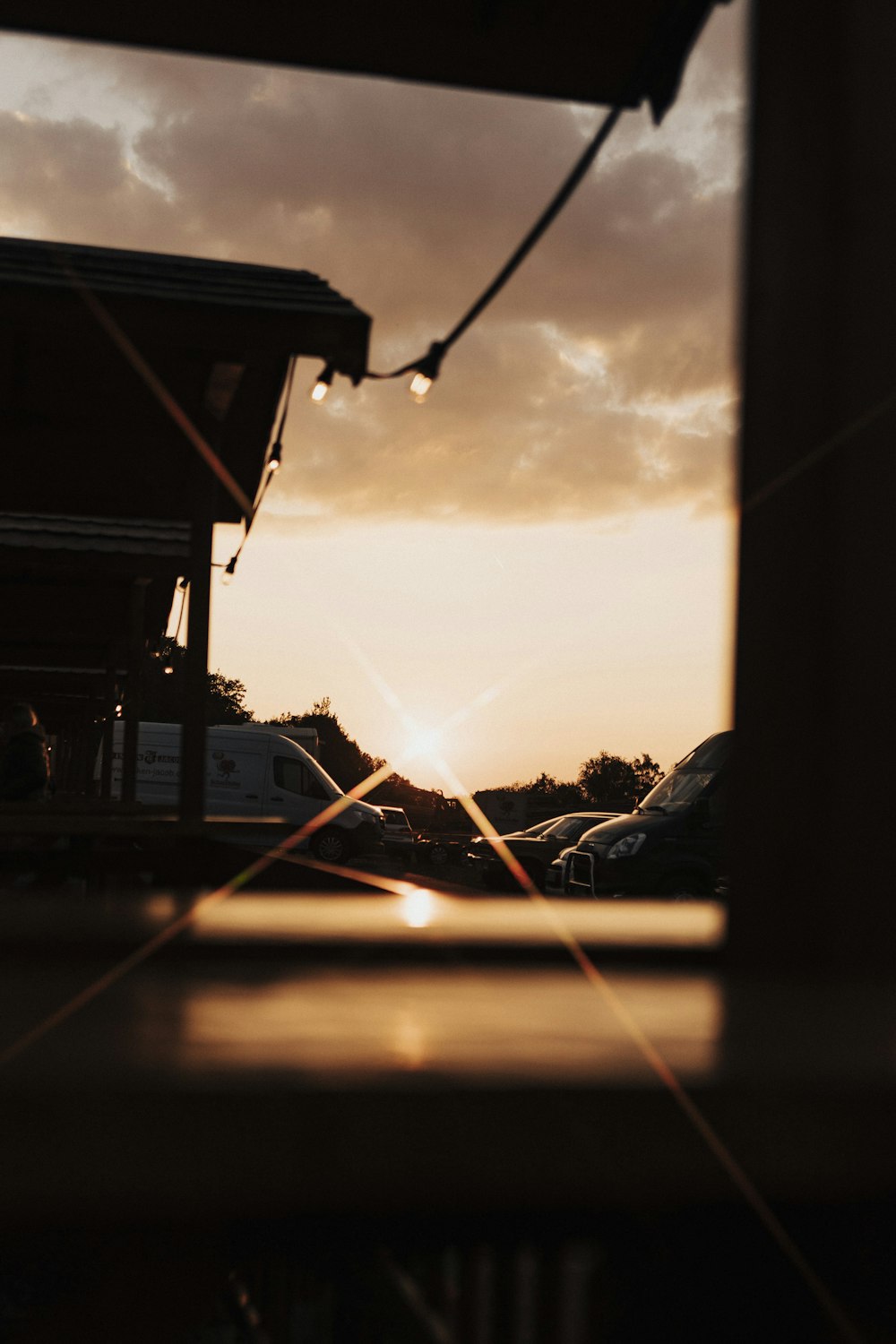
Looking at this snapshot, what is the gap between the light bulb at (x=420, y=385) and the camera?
672 centimetres

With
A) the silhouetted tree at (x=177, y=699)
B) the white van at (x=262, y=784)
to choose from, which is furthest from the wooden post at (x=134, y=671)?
the silhouetted tree at (x=177, y=699)

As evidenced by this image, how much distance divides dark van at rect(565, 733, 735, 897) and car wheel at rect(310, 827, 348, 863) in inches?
492

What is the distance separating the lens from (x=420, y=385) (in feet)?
22.3

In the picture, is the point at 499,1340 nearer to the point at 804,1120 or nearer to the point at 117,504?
the point at 804,1120

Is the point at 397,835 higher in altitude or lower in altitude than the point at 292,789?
lower

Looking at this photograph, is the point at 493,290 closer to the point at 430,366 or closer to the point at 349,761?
the point at 430,366

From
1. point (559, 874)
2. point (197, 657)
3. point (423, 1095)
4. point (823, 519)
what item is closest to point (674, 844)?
point (559, 874)

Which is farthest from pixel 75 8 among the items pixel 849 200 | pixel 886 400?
pixel 886 400

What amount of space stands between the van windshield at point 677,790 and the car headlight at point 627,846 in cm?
54

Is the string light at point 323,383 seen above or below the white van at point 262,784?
above

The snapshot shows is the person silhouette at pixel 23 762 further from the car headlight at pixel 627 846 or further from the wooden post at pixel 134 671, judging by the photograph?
the car headlight at pixel 627 846

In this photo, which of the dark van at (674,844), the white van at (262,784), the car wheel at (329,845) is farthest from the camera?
the car wheel at (329,845)

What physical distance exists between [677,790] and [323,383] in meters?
8.38

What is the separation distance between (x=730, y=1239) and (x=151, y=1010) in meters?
1.06
